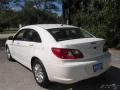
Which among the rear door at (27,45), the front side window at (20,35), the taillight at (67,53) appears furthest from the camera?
the front side window at (20,35)

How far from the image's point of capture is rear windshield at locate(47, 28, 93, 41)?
5.63m

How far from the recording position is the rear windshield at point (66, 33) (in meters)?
5.63

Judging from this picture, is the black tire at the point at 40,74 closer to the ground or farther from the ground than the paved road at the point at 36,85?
farther from the ground

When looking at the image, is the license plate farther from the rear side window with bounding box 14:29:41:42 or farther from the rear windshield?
the rear side window with bounding box 14:29:41:42

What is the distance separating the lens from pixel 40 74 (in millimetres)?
5633

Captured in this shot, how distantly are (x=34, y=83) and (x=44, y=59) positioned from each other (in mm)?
1026

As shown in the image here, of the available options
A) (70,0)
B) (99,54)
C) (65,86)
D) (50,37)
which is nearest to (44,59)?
(50,37)

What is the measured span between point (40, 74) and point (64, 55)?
103cm

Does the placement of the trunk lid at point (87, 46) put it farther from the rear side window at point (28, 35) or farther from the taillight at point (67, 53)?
the rear side window at point (28, 35)

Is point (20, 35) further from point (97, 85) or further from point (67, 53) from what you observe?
point (97, 85)

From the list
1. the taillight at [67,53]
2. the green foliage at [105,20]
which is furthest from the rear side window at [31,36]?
the green foliage at [105,20]

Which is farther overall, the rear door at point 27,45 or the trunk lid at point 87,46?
the rear door at point 27,45

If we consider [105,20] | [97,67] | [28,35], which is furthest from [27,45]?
[105,20]

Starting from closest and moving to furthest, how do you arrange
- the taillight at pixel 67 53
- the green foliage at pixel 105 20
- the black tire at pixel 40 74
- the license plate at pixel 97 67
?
the taillight at pixel 67 53 < the license plate at pixel 97 67 < the black tire at pixel 40 74 < the green foliage at pixel 105 20
